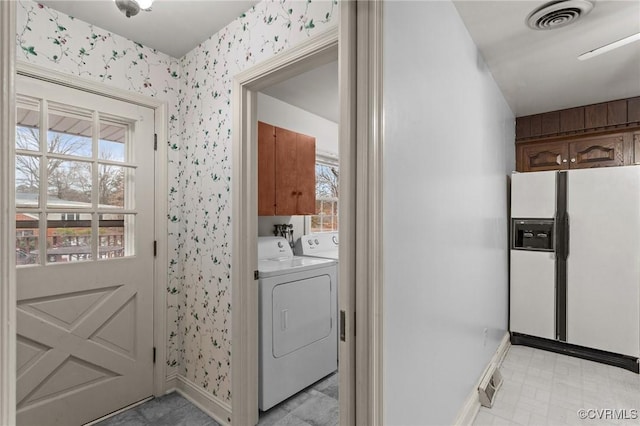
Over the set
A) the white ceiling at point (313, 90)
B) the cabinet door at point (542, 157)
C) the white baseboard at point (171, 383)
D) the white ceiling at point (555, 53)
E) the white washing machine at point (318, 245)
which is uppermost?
the white ceiling at point (555, 53)

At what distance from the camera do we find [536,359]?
286 cm

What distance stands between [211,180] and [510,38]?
6.93 feet

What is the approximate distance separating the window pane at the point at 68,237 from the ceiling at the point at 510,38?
1.15 metres

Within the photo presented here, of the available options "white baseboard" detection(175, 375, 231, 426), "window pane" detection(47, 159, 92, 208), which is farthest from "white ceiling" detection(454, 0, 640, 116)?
"white baseboard" detection(175, 375, 231, 426)

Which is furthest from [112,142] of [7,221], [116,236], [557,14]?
[557,14]

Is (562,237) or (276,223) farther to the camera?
(276,223)

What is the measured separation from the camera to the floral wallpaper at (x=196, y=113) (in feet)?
5.75

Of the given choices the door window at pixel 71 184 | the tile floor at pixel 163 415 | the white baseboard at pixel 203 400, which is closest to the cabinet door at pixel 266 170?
the door window at pixel 71 184

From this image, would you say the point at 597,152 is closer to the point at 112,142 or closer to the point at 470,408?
the point at 470,408

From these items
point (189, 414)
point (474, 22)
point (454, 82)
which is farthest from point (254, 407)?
point (474, 22)

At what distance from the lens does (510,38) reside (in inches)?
82.7

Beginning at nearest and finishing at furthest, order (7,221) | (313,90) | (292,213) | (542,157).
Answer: (7,221) → (313,90) → (292,213) → (542,157)

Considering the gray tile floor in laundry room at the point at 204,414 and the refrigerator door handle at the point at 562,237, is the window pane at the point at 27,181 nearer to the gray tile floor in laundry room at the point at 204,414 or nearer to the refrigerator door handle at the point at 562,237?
the gray tile floor in laundry room at the point at 204,414

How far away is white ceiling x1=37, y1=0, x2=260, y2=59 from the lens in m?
1.79
